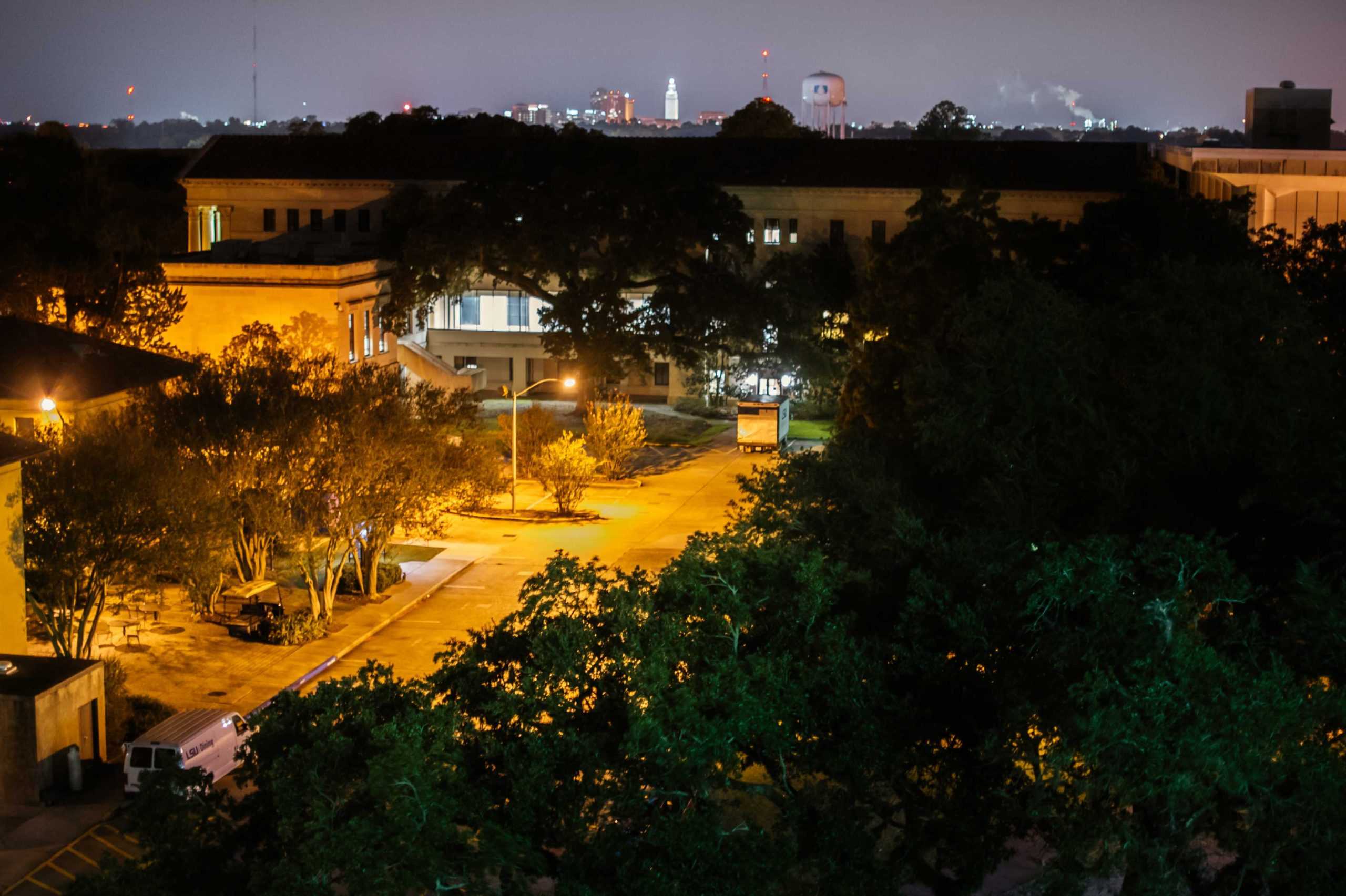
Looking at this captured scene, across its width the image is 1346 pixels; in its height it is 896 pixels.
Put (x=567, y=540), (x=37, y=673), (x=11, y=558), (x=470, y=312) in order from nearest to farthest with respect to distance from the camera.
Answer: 1. (x=37, y=673)
2. (x=11, y=558)
3. (x=567, y=540)
4. (x=470, y=312)

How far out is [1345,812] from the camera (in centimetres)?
1598

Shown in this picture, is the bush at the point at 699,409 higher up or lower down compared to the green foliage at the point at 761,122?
lower down

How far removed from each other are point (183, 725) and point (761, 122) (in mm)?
100656

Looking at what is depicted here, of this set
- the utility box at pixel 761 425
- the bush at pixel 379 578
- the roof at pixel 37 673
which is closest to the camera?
the roof at pixel 37 673

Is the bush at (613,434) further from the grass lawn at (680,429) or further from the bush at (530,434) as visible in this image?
the grass lawn at (680,429)

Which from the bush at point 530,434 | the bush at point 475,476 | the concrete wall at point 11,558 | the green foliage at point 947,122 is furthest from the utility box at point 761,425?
the green foliage at point 947,122

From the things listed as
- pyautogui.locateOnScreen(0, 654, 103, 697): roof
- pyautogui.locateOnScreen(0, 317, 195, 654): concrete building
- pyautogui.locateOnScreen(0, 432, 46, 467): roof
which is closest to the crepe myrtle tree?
pyautogui.locateOnScreen(0, 317, 195, 654): concrete building

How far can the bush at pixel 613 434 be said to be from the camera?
59.7 metres

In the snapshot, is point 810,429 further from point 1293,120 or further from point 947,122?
point 947,122

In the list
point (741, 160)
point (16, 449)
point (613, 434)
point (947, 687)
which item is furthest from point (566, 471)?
point (947, 687)

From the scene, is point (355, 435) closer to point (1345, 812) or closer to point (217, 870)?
point (217, 870)

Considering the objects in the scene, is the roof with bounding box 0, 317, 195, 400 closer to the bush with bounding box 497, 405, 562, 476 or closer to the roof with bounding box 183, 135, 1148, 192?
the bush with bounding box 497, 405, 562, 476

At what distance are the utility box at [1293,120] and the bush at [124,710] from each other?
58153mm

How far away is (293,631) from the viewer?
125ft
